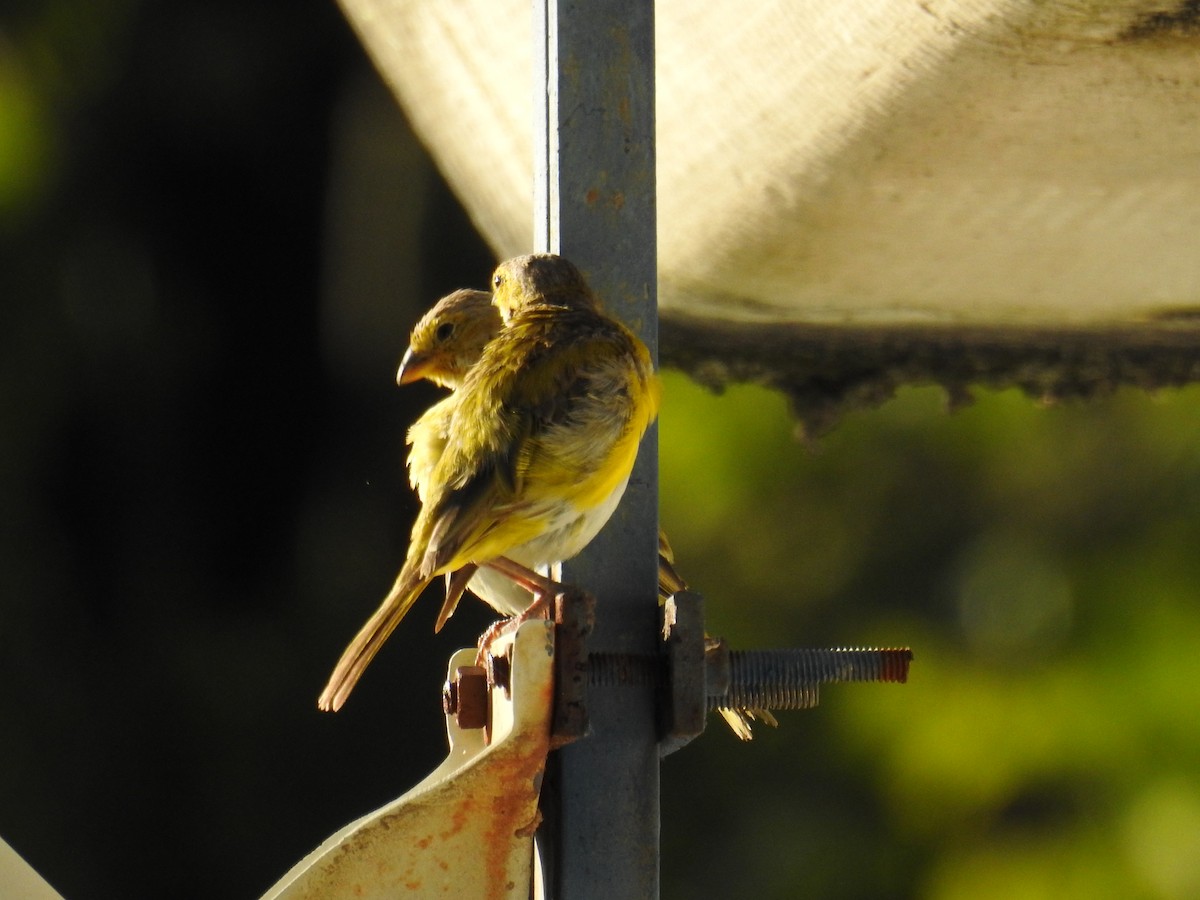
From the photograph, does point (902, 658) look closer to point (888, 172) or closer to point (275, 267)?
point (888, 172)

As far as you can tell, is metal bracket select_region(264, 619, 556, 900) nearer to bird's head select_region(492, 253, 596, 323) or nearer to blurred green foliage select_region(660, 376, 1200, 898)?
bird's head select_region(492, 253, 596, 323)

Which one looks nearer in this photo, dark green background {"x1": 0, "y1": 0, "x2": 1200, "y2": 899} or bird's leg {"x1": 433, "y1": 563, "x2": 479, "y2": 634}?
bird's leg {"x1": 433, "y1": 563, "x2": 479, "y2": 634}

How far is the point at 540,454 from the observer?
308 centimetres

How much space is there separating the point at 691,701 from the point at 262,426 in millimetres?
4747

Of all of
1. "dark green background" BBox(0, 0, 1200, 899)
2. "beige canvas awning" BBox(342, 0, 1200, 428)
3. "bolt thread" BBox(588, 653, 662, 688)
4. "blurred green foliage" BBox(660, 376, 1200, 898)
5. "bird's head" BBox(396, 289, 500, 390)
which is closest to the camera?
"bolt thread" BBox(588, 653, 662, 688)

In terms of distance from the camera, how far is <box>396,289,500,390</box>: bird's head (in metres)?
3.93

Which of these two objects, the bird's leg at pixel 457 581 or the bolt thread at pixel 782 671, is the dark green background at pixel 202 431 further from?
the bolt thread at pixel 782 671

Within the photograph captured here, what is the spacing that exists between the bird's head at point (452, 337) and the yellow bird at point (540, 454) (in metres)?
0.74

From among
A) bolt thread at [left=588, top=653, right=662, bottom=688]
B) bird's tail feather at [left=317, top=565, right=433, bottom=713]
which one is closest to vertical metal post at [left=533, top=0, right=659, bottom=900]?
bolt thread at [left=588, top=653, right=662, bottom=688]

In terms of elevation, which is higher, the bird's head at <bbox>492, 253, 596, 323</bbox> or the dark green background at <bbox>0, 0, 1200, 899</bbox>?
the bird's head at <bbox>492, 253, 596, 323</bbox>

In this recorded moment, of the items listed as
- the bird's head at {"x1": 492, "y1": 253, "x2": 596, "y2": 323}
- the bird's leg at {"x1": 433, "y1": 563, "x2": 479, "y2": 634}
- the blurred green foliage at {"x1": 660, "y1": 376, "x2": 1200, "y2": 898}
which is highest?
the bird's head at {"x1": 492, "y1": 253, "x2": 596, "y2": 323}

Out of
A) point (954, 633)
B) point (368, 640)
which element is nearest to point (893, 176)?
point (368, 640)

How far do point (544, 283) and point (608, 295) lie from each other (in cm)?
11

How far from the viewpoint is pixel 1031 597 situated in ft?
30.9
